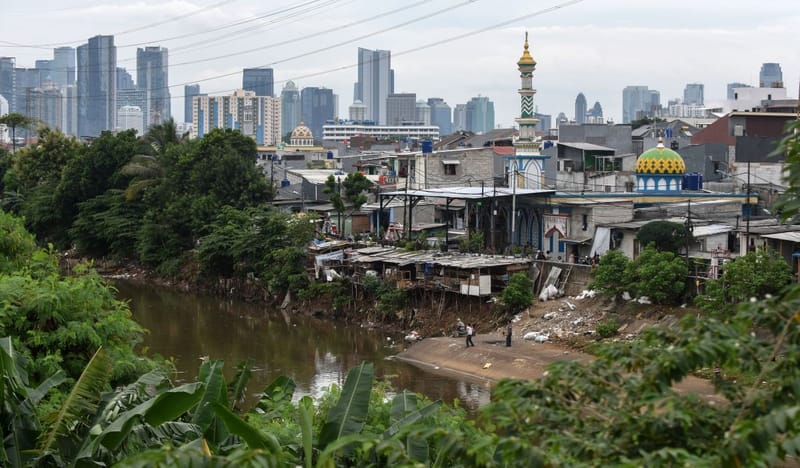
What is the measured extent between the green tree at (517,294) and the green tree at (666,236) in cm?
358

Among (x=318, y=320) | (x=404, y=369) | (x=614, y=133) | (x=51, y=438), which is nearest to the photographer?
(x=51, y=438)

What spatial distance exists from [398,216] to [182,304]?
10.7 metres

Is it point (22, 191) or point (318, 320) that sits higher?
point (22, 191)

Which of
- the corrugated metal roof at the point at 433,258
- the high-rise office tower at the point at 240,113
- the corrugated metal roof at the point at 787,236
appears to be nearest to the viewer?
the corrugated metal roof at the point at 787,236

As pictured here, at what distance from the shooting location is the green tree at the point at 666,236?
31.2 m

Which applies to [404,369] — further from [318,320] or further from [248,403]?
[318,320]

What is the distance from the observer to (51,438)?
10.6m

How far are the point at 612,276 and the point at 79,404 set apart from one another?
21135 mm

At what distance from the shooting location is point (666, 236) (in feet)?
103

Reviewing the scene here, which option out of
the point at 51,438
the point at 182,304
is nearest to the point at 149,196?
the point at 182,304

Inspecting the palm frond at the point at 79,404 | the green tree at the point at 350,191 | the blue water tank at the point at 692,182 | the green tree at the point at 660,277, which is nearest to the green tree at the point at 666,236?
the green tree at the point at 660,277

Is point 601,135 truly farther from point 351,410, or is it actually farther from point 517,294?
point 351,410

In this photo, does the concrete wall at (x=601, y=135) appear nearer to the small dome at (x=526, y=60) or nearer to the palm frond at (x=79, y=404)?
the small dome at (x=526, y=60)

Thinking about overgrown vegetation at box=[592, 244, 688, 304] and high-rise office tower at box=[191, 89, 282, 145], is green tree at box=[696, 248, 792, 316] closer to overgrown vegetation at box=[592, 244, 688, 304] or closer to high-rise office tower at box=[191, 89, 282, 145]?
overgrown vegetation at box=[592, 244, 688, 304]
